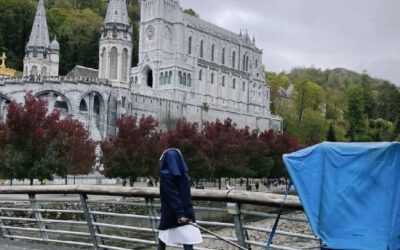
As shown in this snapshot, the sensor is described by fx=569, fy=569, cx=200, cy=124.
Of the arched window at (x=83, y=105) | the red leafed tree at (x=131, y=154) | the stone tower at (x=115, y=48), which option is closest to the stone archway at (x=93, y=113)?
the arched window at (x=83, y=105)

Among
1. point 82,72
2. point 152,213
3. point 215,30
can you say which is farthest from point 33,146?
point 215,30

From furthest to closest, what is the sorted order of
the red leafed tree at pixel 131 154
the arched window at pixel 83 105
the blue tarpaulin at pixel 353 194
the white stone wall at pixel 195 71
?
the white stone wall at pixel 195 71, the arched window at pixel 83 105, the red leafed tree at pixel 131 154, the blue tarpaulin at pixel 353 194

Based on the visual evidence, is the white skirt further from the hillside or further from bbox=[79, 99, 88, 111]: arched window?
the hillside

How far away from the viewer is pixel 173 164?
621 centimetres

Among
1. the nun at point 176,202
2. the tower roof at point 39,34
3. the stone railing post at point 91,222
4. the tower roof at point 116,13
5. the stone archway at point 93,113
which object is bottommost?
the stone railing post at point 91,222

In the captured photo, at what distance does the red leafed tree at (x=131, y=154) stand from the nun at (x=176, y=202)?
35261 mm

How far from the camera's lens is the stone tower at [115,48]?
230ft

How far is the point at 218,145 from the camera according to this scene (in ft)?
172

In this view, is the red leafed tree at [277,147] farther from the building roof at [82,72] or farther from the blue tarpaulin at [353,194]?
the blue tarpaulin at [353,194]

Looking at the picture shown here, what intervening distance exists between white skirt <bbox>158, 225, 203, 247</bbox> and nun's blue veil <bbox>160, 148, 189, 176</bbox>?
62 cm

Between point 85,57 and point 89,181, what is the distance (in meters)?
56.4

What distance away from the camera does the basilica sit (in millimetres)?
61938

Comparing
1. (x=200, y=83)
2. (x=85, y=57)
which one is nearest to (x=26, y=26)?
(x=85, y=57)

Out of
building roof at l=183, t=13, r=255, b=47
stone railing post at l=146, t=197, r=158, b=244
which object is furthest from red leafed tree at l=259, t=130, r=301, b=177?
stone railing post at l=146, t=197, r=158, b=244
